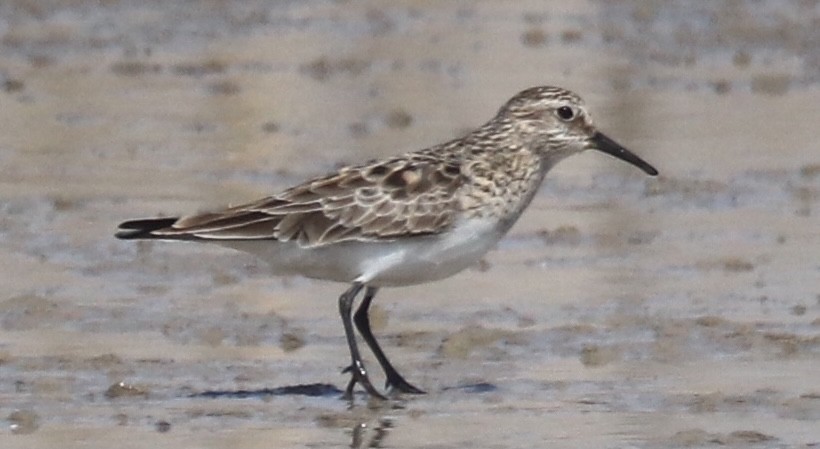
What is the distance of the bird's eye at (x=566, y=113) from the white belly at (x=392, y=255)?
2.28 feet

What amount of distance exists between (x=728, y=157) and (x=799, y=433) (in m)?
6.35

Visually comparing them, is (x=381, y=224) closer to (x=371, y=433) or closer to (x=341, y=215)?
(x=341, y=215)

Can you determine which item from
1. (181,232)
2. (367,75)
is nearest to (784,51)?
(367,75)

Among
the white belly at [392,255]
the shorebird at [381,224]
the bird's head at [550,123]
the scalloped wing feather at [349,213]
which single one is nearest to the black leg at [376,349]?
the shorebird at [381,224]

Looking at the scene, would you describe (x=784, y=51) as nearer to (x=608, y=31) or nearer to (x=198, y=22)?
(x=608, y=31)

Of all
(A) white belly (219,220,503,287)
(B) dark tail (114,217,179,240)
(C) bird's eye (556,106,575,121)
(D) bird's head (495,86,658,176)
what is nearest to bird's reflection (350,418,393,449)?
(A) white belly (219,220,503,287)

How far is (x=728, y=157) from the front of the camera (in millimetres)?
15586

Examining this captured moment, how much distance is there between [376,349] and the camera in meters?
10.5

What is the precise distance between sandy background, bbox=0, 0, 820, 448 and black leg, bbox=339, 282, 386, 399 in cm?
8

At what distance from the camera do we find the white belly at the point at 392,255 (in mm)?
10336

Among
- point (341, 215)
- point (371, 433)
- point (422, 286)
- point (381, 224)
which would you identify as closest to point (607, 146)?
point (381, 224)

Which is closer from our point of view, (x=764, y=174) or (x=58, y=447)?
(x=58, y=447)

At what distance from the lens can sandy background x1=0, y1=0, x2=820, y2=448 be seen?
9883mm

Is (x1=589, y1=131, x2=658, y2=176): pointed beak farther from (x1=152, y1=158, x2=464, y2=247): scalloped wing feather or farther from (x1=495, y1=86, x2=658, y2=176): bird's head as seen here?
(x1=152, y1=158, x2=464, y2=247): scalloped wing feather
